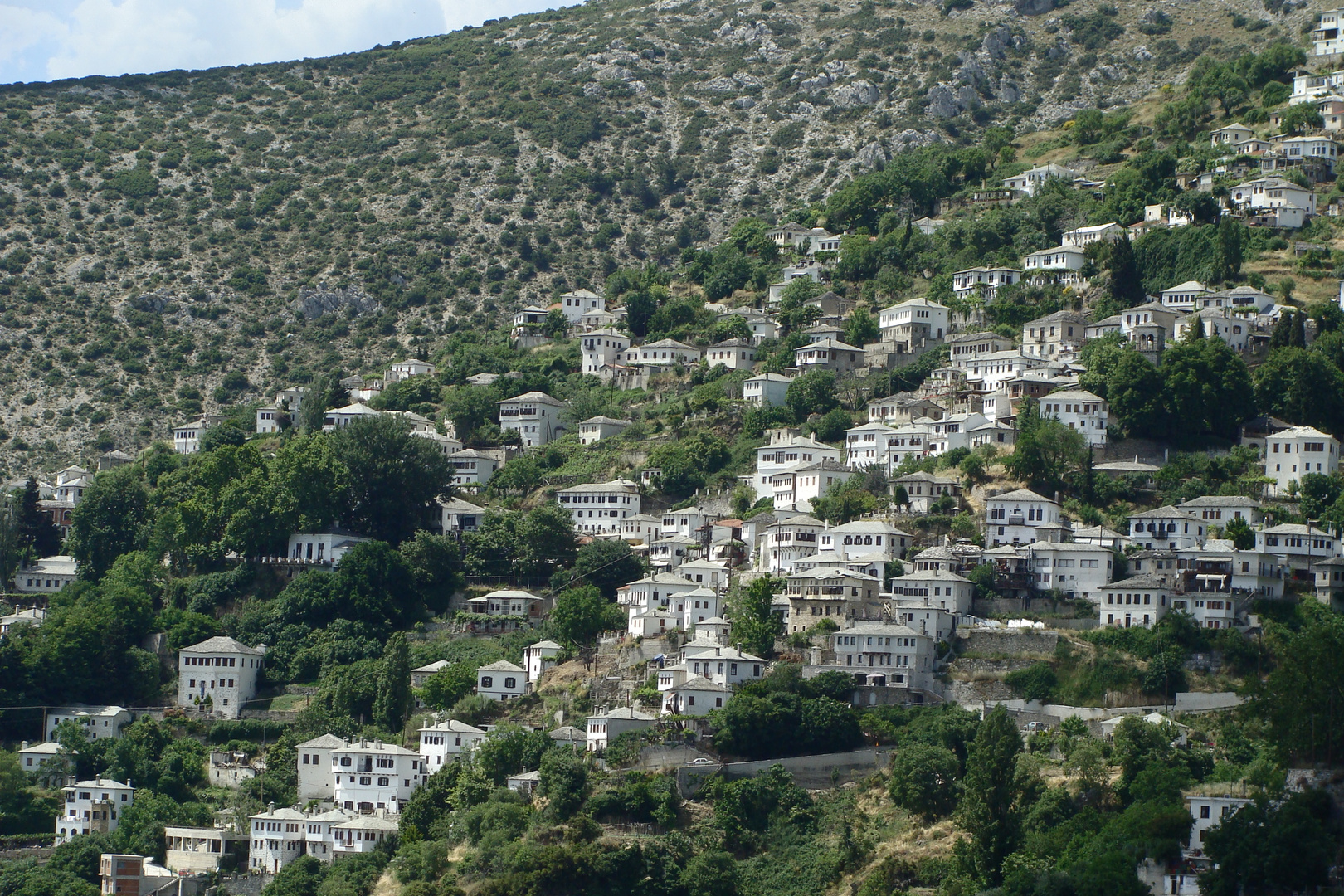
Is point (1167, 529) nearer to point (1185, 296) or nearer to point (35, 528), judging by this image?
point (1185, 296)

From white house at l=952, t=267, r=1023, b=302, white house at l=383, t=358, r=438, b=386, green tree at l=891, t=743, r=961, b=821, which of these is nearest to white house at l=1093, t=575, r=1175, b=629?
green tree at l=891, t=743, r=961, b=821

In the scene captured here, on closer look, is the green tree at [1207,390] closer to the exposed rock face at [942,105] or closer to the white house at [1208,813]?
the white house at [1208,813]

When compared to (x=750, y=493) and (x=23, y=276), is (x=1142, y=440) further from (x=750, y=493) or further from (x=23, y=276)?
(x=23, y=276)

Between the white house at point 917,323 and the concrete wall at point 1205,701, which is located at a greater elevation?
the white house at point 917,323

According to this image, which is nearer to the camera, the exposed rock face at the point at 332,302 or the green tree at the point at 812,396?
the green tree at the point at 812,396

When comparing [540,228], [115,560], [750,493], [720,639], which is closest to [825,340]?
[750,493]

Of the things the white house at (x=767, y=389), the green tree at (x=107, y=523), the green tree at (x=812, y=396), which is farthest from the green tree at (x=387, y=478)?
the green tree at (x=812, y=396)

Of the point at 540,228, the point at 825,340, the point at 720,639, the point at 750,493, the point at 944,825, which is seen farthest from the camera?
the point at 540,228
